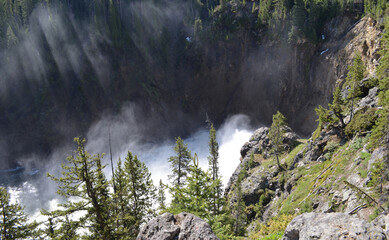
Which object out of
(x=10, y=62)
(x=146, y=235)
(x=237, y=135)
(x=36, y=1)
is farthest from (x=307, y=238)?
(x=36, y=1)

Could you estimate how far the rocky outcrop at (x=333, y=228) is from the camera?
569 cm

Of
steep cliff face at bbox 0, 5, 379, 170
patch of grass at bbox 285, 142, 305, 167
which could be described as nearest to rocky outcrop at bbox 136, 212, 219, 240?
patch of grass at bbox 285, 142, 305, 167

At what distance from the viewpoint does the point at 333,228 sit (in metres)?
6.08

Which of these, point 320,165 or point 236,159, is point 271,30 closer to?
point 236,159

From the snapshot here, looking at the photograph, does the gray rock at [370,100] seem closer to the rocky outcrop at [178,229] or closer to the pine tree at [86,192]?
the rocky outcrop at [178,229]

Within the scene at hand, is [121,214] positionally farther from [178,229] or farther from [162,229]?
[178,229]

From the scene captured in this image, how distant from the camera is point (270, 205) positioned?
82.2 ft

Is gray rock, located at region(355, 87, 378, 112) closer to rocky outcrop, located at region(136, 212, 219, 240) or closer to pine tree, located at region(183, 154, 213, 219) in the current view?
pine tree, located at region(183, 154, 213, 219)

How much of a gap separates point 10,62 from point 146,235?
70897mm

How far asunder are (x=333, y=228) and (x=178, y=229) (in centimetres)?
494

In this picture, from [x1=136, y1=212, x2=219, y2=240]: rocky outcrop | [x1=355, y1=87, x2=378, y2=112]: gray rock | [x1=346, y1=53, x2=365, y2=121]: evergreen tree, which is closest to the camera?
[x1=136, y1=212, x2=219, y2=240]: rocky outcrop

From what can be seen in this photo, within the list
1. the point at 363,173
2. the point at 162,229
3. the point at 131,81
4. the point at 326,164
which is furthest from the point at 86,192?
the point at 131,81

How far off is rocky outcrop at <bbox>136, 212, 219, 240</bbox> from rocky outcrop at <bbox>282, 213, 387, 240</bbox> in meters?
2.75

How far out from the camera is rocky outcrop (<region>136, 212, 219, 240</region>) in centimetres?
821
